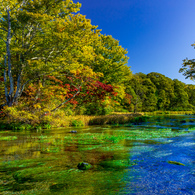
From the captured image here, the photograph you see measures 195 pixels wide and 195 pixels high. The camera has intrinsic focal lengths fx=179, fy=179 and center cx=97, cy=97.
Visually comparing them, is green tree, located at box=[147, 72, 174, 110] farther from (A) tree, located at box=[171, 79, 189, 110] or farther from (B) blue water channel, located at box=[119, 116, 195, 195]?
(B) blue water channel, located at box=[119, 116, 195, 195]

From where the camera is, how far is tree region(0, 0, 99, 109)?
616 inches

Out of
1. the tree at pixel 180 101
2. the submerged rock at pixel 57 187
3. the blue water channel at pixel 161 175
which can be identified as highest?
the tree at pixel 180 101

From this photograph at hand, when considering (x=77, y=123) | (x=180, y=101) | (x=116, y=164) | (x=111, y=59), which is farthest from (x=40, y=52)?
(x=180, y=101)

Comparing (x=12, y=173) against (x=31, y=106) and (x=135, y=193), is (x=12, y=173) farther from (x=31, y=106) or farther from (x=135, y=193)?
(x=31, y=106)

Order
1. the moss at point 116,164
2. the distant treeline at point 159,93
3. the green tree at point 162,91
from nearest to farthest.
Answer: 1. the moss at point 116,164
2. the distant treeline at point 159,93
3. the green tree at point 162,91

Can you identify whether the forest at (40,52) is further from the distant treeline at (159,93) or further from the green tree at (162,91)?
the green tree at (162,91)

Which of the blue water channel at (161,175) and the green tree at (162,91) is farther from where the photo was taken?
the green tree at (162,91)

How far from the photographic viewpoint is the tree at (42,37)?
15.7m

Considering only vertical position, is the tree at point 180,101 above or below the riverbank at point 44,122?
above

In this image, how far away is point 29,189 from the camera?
3668 millimetres

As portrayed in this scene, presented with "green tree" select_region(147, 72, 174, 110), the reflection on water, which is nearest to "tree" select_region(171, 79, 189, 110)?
"green tree" select_region(147, 72, 174, 110)

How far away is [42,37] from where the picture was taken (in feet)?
57.6

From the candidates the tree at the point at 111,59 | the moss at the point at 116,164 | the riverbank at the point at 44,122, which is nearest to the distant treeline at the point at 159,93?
the tree at the point at 111,59

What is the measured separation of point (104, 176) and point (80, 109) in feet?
66.5
